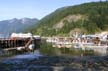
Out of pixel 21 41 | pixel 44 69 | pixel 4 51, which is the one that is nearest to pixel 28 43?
pixel 21 41

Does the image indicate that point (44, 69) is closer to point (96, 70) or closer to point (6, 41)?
point (96, 70)

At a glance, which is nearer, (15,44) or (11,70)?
(11,70)

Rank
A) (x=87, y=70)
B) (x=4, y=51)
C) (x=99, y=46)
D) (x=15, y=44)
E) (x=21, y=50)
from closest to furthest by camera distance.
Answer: (x=87, y=70) → (x=4, y=51) → (x=21, y=50) → (x=15, y=44) → (x=99, y=46)

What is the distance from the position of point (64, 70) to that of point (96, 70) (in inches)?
273

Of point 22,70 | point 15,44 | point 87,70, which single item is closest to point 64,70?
point 87,70

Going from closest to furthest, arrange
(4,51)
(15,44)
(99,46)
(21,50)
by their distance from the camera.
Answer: (4,51), (21,50), (15,44), (99,46)

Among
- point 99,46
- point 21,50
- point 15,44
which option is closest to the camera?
point 21,50

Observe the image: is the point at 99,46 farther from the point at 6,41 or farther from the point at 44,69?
the point at 44,69

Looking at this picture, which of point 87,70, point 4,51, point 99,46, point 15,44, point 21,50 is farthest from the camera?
point 99,46

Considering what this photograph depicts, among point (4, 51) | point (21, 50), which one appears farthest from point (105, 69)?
point (21, 50)

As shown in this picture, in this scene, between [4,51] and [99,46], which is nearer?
[4,51]

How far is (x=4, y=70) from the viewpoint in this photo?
2665 inches

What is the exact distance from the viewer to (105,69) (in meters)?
69.3

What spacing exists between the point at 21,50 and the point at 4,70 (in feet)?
226
